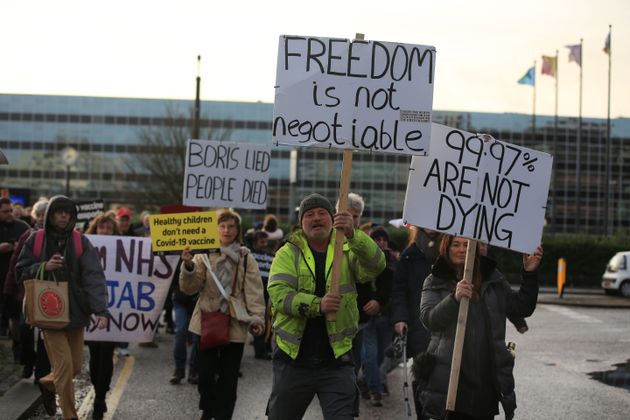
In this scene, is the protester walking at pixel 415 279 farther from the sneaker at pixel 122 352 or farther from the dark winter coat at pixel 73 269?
the sneaker at pixel 122 352

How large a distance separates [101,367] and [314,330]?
3.55m

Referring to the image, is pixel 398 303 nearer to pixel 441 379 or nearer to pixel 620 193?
pixel 441 379

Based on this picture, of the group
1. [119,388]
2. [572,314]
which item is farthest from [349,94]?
[572,314]

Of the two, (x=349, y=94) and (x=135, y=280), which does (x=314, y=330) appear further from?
(x=135, y=280)

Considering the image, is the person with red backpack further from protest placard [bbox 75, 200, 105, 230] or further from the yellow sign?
protest placard [bbox 75, 200, 105, 230]

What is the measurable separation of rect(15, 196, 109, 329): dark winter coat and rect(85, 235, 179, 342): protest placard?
7.61ft

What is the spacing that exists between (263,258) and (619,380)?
4458mm

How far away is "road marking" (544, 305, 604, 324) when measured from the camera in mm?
20853

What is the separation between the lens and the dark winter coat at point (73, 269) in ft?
26.0

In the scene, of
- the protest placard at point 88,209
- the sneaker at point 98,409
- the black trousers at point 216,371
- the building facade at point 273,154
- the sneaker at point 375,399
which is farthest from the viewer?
the building facade at point 273,154

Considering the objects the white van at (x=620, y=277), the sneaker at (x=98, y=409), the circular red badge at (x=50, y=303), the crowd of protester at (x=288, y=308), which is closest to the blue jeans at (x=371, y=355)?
the crowd of protester at (x=288, y=308)

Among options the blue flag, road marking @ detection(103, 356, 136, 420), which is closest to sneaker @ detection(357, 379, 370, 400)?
road marking @ detection(103, 356, 136, 420)

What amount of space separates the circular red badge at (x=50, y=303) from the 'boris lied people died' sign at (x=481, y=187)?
3074 mm

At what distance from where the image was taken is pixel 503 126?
285 ft
